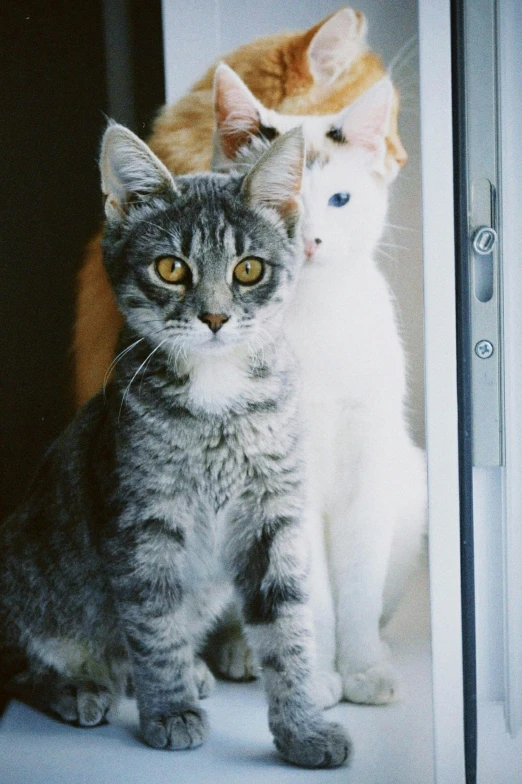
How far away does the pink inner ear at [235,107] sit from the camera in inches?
43.2

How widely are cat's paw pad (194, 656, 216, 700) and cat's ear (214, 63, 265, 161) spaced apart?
0.74m

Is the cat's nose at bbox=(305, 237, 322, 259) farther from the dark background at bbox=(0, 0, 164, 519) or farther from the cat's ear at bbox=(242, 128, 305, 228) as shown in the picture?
the dark background at bbox=(0, 0, 164, 519)

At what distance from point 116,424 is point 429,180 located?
0.54 m

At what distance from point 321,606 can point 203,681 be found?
0.20 meters

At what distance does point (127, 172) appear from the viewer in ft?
3.32

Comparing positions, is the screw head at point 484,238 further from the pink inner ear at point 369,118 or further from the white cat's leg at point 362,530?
the white cat's leg at point 362,530

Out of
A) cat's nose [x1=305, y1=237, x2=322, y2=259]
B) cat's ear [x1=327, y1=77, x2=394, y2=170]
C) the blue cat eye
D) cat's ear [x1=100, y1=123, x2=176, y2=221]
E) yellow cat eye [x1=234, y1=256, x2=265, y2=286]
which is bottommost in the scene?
yellow cat eye [x1=234, y1=256, x2=265, y2=286]

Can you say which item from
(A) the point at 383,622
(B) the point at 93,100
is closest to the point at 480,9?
(B) the point at 93,100

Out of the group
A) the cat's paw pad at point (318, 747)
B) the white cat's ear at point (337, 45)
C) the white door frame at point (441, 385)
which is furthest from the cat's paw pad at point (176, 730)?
the white cat's ear at point (337, 45)

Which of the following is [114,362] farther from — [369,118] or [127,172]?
[369,118]

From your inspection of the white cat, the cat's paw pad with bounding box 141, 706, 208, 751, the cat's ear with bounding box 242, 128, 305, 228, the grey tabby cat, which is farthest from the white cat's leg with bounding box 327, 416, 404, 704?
the cat's ear with bounding box 242, 128, 305, 228

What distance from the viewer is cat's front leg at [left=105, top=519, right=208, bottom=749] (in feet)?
3.39

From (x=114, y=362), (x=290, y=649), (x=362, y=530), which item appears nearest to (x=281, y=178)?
(x=114, y=362)

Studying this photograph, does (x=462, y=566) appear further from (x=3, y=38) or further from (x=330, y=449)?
(x=3, y=38)
